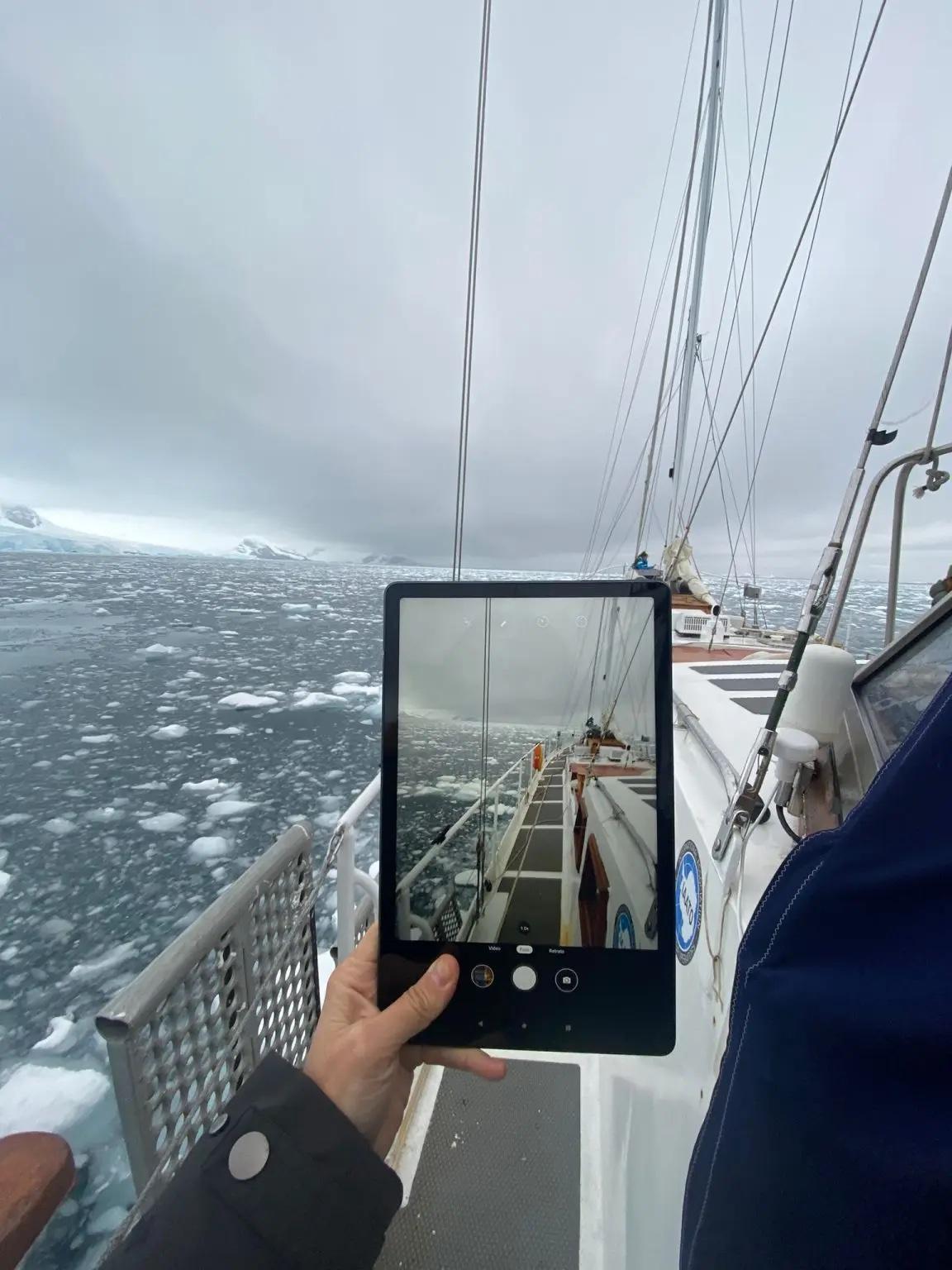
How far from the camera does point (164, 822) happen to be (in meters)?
3.57

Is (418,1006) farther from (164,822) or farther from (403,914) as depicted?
(164,822)

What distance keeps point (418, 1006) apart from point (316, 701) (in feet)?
19.1

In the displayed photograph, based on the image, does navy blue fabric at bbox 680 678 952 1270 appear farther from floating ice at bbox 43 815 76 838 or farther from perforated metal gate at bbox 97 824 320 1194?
floating ice at bbox 43 815 76 838

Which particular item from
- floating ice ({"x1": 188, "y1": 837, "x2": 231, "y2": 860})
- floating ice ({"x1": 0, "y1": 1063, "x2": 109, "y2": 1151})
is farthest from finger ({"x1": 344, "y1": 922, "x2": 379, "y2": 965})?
floating ice ({"x1": 188, "y1": 837, "x2": 231, "y2": 860})

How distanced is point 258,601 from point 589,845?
1493 cm

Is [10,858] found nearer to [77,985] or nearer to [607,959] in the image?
[77,985]

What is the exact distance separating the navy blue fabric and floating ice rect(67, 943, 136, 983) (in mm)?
2977

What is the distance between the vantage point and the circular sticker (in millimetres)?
938

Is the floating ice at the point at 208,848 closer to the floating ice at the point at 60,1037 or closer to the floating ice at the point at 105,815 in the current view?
the floating ice at the point at 105,815

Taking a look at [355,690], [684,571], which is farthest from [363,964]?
[355,690]

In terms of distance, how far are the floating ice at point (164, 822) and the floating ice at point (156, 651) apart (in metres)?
4.56

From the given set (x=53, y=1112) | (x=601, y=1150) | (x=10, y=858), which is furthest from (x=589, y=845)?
(x=10, y=858)

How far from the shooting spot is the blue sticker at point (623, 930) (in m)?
0.63

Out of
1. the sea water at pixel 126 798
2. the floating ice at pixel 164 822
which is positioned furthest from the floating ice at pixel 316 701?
the floating ice at pixel 164 822
